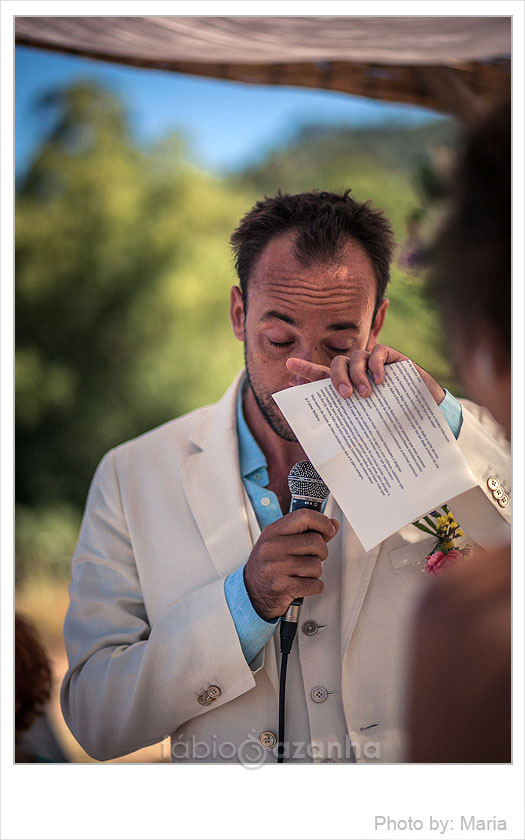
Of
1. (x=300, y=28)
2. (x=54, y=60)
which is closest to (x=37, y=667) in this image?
(x=54, y=60)

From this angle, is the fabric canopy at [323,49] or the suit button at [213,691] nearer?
the suit button at [213,691]

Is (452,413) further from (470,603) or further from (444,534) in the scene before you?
(470,603)

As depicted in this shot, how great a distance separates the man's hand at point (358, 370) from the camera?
1.69 m

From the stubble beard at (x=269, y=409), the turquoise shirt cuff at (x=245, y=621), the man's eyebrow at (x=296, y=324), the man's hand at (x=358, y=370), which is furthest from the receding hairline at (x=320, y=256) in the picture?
the turquoise shirt cuff at (x=245, y=621)

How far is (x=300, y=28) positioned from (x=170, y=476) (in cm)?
141

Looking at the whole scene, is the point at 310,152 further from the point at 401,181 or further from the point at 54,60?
→ the point at 54,60

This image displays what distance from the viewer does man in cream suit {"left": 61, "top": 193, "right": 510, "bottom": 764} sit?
1.87m

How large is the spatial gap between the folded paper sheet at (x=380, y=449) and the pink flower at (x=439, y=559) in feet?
1.14

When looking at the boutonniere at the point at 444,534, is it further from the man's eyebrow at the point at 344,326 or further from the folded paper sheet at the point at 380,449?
the man's eyebrow at the point at 344,326

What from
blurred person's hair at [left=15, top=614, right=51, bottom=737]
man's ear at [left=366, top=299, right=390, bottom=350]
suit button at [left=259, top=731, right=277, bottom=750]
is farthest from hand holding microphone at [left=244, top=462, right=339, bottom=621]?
blurred person's hair at [left=15, top=614, right=51, bottom=737]

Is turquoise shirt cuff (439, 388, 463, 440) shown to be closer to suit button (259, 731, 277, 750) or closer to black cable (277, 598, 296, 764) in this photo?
black cable (277, 598, 296, 764)

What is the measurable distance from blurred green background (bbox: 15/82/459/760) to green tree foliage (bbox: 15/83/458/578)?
11 mm

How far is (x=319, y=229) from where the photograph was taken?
79.0 inches

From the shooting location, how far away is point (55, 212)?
5.14m
